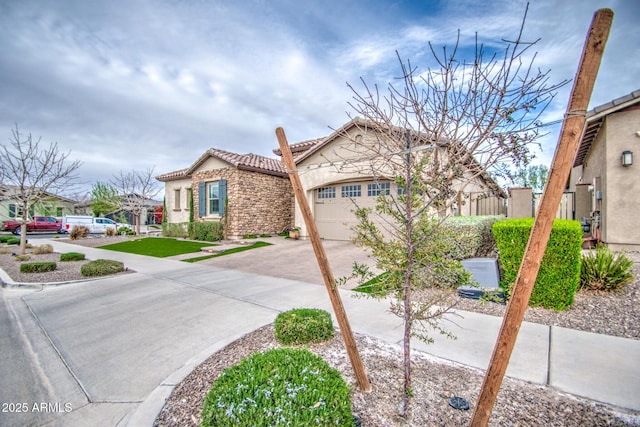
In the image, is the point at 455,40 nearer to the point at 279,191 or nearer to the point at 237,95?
the point at 237,95

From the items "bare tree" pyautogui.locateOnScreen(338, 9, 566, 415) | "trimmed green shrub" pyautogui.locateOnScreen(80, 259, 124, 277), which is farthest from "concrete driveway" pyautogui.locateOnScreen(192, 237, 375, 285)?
"bare tree" pyautogui.locateOnScreen(338, 9, 566, 415)

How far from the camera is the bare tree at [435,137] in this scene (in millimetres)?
2271

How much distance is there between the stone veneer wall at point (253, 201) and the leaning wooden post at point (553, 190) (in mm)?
14690

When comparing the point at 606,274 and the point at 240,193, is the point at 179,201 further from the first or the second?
the point at 606,274

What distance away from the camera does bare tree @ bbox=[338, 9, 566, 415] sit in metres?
2.27

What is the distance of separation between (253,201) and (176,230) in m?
6.30

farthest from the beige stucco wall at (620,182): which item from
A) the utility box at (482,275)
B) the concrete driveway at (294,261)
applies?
the concrete driveway at (294,261)

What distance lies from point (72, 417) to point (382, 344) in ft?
10.3

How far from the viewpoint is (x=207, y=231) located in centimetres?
1580

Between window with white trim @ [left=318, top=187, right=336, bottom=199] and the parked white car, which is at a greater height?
window with white trim @ [left=318, top=187, right=336, bottom=199]

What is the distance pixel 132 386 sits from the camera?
2.92 metres

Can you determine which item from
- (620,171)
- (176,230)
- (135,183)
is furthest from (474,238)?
(135,183)

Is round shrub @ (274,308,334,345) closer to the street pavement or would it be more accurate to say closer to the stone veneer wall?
the street pavement

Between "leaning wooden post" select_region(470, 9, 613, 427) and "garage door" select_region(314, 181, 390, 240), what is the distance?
416 inches
